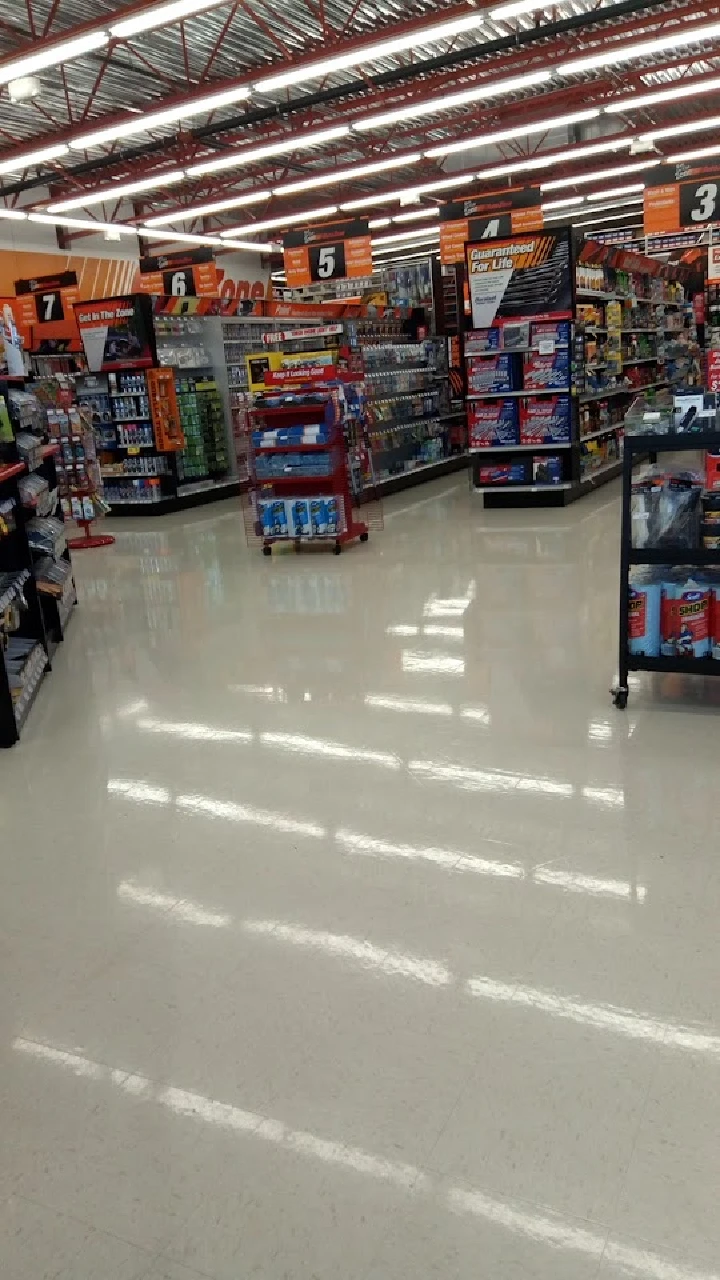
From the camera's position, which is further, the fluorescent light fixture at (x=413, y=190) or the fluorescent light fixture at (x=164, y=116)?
the fluorescent light fixture at (x=413, y=190)

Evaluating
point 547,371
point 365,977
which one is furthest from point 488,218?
point 365,977

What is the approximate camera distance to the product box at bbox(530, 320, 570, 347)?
9734mm

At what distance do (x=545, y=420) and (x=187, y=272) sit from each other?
9.29 m

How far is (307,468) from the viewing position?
8.41m

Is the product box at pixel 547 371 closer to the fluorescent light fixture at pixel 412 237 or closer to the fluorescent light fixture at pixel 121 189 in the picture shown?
the fluorescent light fixture at pixel 121 189

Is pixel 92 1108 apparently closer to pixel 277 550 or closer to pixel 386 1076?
pixel 386 1076

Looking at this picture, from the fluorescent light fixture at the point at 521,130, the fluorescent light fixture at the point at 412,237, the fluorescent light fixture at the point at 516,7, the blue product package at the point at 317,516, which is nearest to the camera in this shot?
the fluorescent light fixture at the point at 516,7

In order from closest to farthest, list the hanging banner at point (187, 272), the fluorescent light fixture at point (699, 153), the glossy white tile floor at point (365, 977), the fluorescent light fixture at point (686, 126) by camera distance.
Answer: the glossy white tile floor at point (365, 977) < the fluorescent light fixture at point (686, 126) < the fluorescent light fixture at point (699, 153) < the hanging banner at point (187, 272)

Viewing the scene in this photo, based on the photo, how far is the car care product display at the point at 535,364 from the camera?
32.1 ft

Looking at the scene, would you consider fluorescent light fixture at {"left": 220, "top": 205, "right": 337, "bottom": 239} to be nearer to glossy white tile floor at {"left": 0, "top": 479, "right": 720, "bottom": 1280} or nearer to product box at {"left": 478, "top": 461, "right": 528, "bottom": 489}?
product box at {"left": 478, "top": 461, "right": 528, "bottom": 489}

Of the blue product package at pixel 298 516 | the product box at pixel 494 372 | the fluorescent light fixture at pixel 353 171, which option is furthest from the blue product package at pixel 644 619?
the fluorescent light fixture at pixel 353 171

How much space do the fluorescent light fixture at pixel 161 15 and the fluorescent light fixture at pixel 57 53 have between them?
6.9 inches

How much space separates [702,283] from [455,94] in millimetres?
11991

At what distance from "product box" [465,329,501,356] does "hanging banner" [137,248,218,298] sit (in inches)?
302
